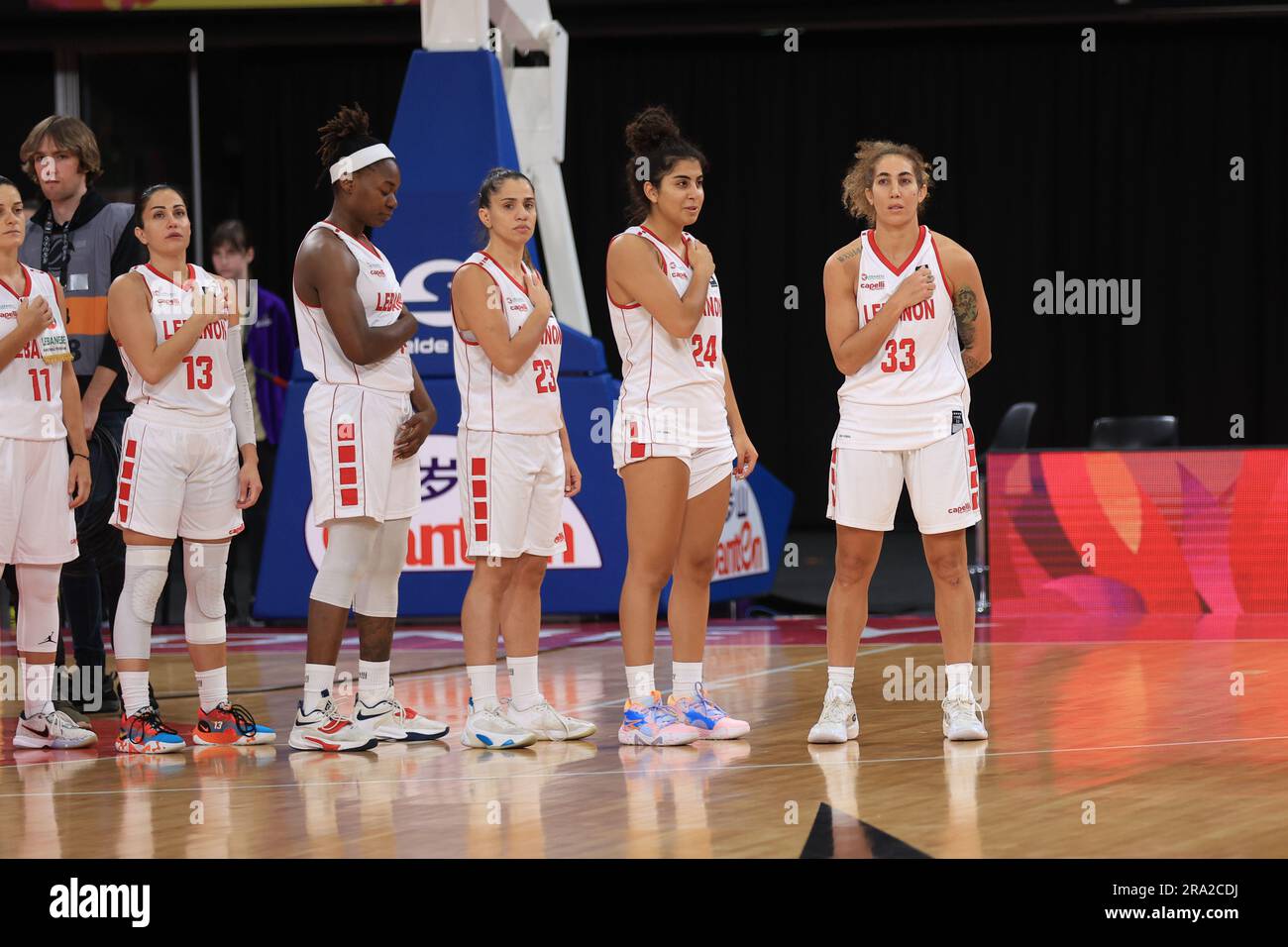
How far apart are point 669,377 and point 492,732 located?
43.2 inches

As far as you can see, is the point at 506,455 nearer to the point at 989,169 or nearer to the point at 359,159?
the point at 359,159

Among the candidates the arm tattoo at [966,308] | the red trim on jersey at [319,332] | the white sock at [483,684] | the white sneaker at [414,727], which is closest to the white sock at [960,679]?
the arm tattoo at [966,308]

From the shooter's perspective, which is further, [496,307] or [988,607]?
[988,607]

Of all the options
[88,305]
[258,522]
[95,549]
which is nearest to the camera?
[88,305]

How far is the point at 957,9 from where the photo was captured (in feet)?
36.1

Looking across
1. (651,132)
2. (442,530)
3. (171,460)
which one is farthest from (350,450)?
(442,530)

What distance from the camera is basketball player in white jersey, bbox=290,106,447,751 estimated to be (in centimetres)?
433

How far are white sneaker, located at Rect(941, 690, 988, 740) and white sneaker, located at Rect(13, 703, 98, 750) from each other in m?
2.47

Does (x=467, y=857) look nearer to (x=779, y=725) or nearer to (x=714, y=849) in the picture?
(x=714, y=849)

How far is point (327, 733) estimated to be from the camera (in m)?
4.41

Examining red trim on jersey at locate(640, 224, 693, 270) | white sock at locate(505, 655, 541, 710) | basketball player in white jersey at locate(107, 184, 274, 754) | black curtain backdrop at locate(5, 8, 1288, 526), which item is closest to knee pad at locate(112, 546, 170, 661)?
basketball player in white jersey at locate(107, 184, 274, 754)

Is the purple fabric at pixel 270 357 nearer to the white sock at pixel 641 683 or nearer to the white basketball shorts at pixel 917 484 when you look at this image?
the white sock at pixel 641 683

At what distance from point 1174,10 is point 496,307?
26.6ft
